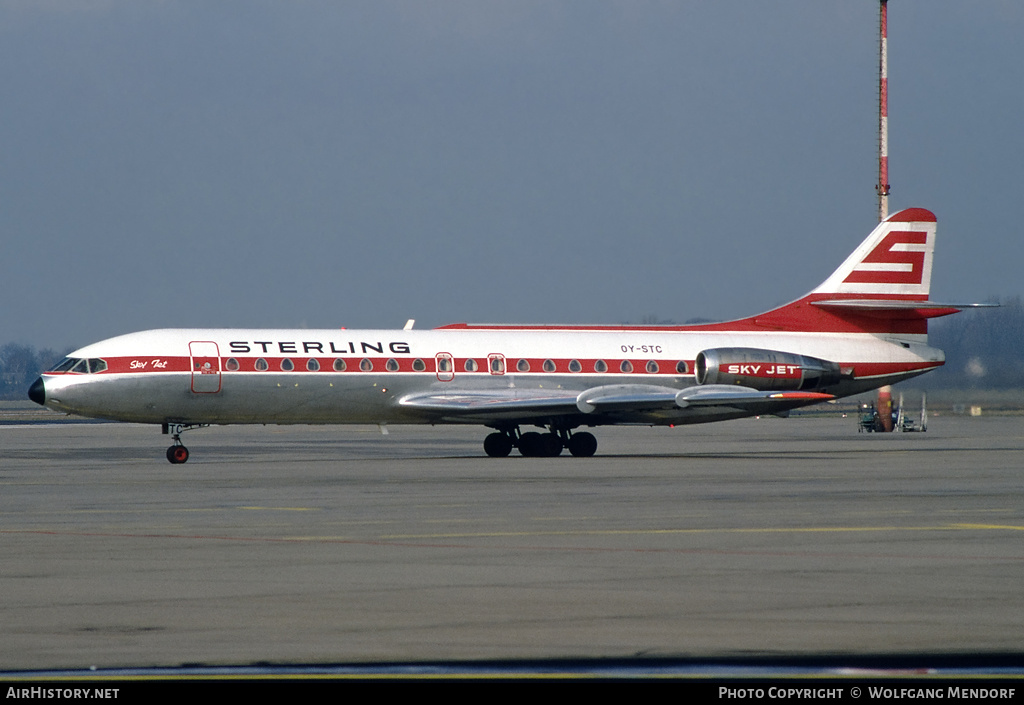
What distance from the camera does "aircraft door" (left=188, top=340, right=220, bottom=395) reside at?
37.7 metres

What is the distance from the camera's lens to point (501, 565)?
1457 centimetres

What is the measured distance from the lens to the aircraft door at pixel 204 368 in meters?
37.7

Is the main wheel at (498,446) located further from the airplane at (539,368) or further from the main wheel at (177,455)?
the main wheel at (177,455)

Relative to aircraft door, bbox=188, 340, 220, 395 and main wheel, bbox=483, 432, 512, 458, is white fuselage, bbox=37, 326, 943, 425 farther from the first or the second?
main wheel, bbox=483, 432, 512, 458

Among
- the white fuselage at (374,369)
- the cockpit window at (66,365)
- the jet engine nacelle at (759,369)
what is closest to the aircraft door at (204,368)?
the white fuselage at (374,369)

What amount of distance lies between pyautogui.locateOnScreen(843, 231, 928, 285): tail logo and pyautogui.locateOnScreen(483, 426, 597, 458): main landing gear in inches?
409

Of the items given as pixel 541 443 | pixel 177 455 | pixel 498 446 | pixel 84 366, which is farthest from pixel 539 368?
pixel 84 366

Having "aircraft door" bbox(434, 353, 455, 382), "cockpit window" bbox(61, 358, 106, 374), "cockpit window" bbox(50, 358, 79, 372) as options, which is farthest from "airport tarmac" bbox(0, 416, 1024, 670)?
"aircraft door" bbox(434, 353, 455, 382)

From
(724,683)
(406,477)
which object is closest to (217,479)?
(406,477)

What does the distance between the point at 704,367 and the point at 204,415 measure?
14554 millimetres

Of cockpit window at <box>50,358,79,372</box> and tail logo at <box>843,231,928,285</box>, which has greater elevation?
tail logo at <box>843,231,928,285</box>

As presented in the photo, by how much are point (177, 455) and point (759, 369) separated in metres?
17.0

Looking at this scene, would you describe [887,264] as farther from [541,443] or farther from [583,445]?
[541,443]

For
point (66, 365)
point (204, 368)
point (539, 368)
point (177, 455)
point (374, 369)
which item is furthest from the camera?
point (539, 368)
